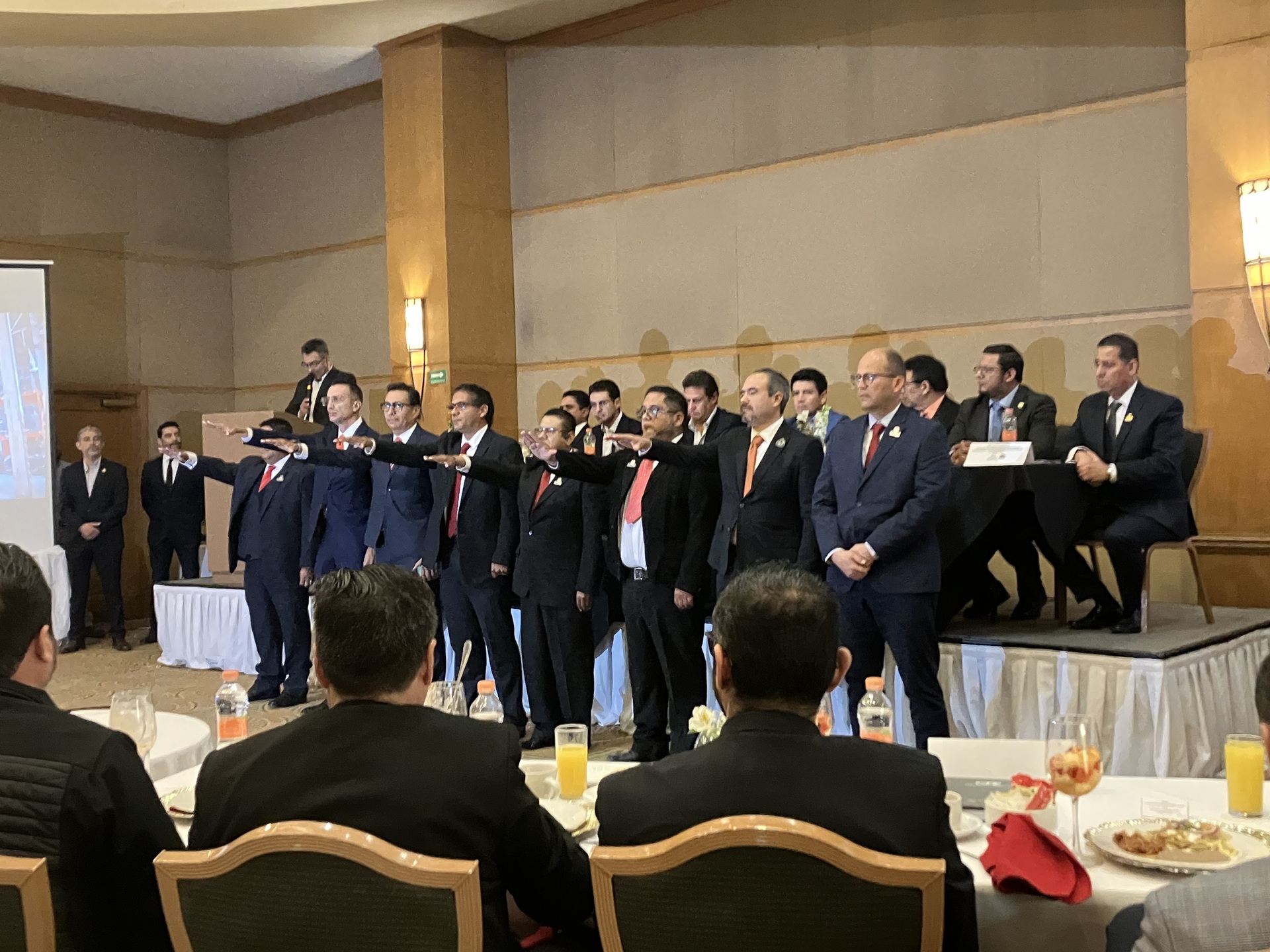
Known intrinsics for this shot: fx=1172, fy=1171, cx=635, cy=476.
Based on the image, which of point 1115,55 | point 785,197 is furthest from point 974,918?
point 785,197

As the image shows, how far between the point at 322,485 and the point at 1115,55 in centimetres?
483

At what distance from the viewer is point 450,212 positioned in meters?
8.52

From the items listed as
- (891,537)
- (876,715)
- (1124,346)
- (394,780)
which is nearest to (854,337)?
(1124,346)

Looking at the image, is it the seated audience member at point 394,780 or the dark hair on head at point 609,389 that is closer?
the seated audience member at point 394,780

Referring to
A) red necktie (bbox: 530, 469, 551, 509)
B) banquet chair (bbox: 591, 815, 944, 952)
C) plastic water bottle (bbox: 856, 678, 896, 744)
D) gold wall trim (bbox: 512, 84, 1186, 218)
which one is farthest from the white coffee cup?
gold wall trim (bbox: 512, 84, 1186, 218)

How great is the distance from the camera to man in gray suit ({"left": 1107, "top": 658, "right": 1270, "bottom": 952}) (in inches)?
46.0

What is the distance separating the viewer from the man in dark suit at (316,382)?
297 inches

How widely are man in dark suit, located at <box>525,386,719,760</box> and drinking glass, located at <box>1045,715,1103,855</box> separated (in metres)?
2.82

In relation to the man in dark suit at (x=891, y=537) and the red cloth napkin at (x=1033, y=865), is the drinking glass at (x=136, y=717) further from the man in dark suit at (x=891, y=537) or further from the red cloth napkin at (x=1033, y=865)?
the man in dark suit at (x=891, y=537)

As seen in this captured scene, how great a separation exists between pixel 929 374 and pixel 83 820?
4.61 meters

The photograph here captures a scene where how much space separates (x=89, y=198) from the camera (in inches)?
388

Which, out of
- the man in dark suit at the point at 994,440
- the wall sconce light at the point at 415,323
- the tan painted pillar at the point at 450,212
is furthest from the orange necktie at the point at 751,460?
the wall sconce light at the point at 415,323

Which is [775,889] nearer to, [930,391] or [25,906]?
[25,906]

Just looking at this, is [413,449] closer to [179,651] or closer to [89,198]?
[179,651]
